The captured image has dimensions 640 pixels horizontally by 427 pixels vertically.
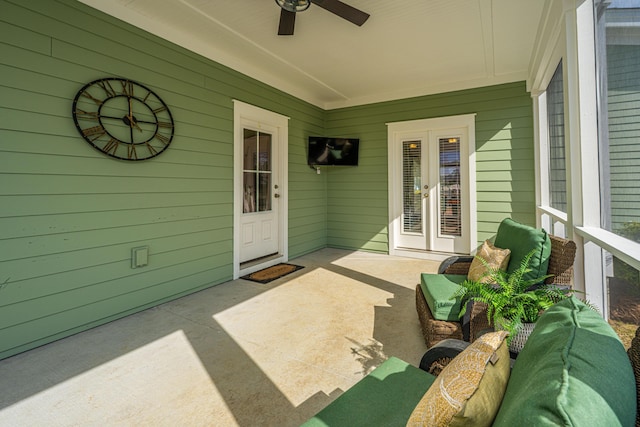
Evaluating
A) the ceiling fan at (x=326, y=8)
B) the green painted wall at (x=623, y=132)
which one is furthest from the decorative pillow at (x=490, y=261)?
the ceiling fan at (x=326, y=8)

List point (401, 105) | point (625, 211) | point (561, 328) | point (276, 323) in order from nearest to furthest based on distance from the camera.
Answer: point (561, 328) → point (625, 211) → point (276, 323) → point (401, 105)

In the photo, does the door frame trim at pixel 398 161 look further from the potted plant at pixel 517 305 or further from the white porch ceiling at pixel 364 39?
the potted plant at pixel 517 305

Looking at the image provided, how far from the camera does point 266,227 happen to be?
15.3 ft

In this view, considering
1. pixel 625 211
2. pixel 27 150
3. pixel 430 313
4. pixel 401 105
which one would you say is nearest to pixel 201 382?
pixel 430 313

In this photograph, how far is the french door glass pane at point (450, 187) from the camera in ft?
15.8

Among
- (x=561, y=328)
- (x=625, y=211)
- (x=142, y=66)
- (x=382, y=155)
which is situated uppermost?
(x=142, y=66)

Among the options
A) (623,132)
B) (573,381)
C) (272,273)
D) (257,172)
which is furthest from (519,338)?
(257,172)

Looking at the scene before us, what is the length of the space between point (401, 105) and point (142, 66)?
383 centimetres

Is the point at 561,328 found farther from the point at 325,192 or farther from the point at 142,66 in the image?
the point at 325,192

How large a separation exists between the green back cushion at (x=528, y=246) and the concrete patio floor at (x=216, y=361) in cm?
94

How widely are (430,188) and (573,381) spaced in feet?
15.6

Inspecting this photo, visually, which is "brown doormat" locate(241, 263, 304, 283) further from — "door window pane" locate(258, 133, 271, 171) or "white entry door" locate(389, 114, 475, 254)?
"white entry door" locate(389, 114, 475, 254)

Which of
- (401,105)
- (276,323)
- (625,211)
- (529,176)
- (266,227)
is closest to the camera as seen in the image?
(625,211)

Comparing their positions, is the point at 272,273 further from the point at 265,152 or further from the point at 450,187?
the point at 450,187
